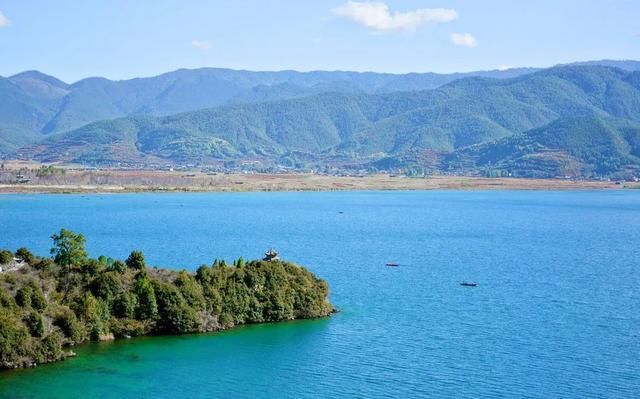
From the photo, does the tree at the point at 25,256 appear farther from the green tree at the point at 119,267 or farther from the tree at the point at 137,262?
the tree at the point at 137,262

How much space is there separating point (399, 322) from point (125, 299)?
1679cm

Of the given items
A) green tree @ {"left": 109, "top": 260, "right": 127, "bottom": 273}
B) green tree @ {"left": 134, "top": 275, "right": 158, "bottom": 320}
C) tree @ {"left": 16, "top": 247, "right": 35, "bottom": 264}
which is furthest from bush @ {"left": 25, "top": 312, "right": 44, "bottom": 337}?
tree @ {"left": 16, "top": 247, "right": 35, "bottom": 264}

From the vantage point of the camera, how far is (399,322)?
170 ft

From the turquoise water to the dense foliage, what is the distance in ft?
3.64

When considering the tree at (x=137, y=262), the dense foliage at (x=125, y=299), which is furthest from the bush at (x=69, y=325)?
the tree at (x=137, y=262)

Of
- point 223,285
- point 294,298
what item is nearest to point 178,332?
point 223,285

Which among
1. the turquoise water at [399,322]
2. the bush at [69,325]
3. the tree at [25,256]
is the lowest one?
the turquoise water at [399,322]

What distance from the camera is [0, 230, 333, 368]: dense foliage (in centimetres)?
4231

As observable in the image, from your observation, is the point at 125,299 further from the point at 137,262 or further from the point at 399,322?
the point at 399,322

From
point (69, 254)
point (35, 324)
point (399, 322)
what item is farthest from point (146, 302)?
point (399, 322)

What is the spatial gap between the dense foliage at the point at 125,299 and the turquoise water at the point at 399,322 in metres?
1.11

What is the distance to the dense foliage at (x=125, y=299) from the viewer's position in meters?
42.3

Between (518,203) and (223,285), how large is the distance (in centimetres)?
14015

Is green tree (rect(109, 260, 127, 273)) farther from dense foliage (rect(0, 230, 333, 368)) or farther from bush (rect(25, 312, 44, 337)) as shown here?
bush (rect(25, 312, 44, 337))
